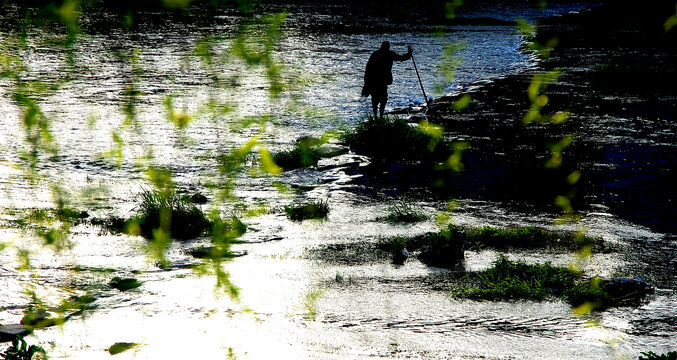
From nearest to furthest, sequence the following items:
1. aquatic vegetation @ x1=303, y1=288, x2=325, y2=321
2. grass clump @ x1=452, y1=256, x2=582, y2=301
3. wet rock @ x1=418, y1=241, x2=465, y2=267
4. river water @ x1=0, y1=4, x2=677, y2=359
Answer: river water @ x1=0, y1=4, x2=677, y2=359, aquatic vegetation @ x1=303, y1=288, x2=325, y2=321, grass clump @ x1=452, y1=256, x2=582, y2=301, wet rock @ x1=418, y1=241, x2=465, y2=267

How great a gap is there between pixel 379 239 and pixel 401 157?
4742 millimetres

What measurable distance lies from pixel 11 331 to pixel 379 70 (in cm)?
1081

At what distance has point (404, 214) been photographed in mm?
9578

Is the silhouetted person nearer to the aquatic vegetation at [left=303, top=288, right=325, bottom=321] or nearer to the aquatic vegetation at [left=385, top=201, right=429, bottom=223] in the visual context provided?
the aquatic vegetation at [left=385, top=201, right=429, bottom=223]

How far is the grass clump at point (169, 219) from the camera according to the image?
28.1 ft

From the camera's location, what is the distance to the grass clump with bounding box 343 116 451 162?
1322cm

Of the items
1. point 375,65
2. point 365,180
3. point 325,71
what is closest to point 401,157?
point 365,180

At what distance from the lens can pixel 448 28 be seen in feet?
135

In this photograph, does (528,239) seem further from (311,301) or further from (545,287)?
(311,301)

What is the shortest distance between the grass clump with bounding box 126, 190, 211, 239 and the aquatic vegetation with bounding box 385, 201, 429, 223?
2541mm

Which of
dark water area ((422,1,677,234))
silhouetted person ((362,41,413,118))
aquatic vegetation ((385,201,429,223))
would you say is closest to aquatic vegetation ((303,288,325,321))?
aquatic vegetation ((385,201,429,223))

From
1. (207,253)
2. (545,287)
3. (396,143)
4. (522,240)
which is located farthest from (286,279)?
(396,143)

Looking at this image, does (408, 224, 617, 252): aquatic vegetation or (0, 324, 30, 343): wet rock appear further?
(408, 224, 617, 252): aquatic vegetation

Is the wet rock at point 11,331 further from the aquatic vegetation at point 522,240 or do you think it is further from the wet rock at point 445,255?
the aquatic vegetation at point 522,240
